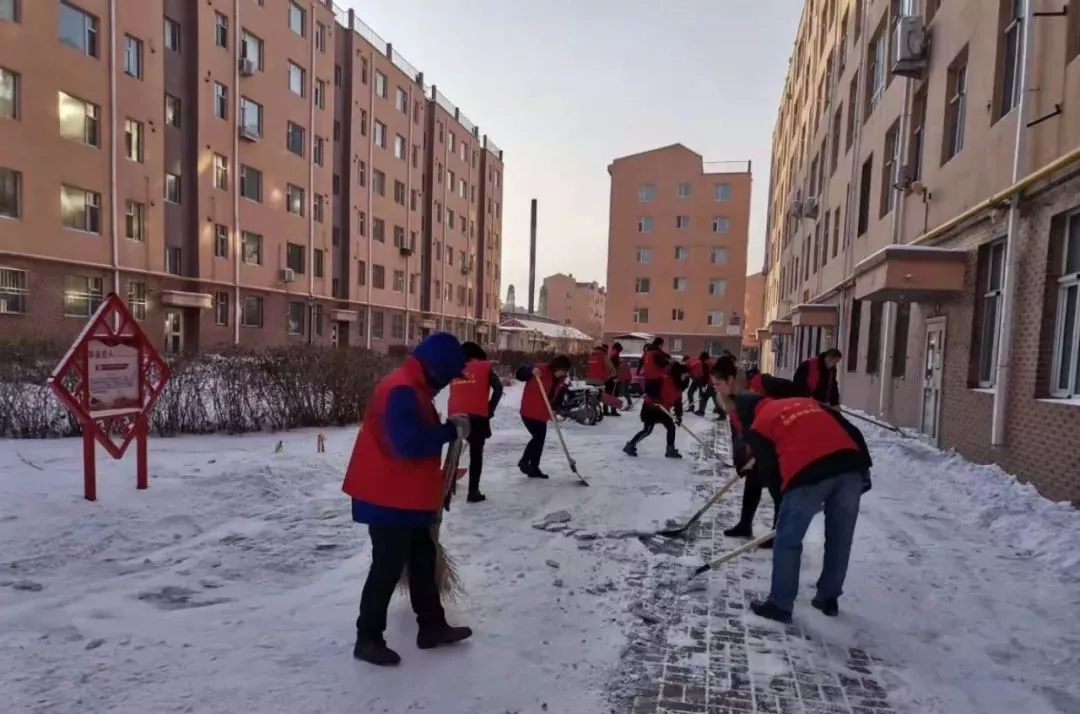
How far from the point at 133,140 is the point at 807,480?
926 inches

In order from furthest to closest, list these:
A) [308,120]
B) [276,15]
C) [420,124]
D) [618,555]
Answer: [420,124] < [308,120] < [276,15] < [618,555]

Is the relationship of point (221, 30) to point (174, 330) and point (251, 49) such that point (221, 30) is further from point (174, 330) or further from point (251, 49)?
point (174, 330)

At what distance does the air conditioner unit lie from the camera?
1120 centimetres

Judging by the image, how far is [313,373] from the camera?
8.87 meters

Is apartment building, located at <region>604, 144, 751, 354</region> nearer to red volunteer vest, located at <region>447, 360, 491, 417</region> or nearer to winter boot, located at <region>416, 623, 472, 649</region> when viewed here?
red volunteer vest, located at <region>447, 360, 491, 417</region>

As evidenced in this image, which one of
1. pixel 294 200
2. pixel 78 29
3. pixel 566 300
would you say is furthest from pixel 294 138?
pixel 566 300

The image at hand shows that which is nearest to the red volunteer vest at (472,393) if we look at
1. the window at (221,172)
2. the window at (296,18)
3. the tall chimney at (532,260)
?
the window at (221,172)

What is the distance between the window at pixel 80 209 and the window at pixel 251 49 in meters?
9.14

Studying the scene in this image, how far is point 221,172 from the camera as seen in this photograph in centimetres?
2447

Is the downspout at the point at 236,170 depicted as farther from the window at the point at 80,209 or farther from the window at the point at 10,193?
the window at the point at 10,193

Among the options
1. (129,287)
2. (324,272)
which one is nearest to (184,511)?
(129,287)

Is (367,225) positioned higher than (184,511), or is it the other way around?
(367,225)

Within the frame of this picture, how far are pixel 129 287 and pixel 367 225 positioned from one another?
15718 millimetres

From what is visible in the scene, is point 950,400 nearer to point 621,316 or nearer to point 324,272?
point 324,272
